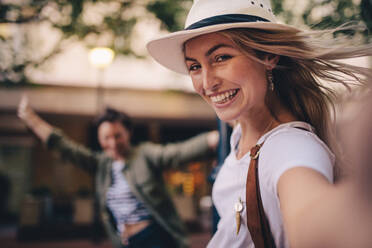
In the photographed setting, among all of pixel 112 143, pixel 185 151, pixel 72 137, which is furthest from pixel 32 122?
pixel 72 137

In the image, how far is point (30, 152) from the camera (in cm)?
1459

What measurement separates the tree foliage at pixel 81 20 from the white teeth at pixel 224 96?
88.1 inches

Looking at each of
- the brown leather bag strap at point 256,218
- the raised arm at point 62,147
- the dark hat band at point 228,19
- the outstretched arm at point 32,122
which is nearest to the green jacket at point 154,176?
the raised arm at point 62,147

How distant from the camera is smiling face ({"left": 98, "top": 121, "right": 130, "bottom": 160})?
346 cm

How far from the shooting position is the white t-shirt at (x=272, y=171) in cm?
91

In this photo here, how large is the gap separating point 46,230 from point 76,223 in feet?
2.81

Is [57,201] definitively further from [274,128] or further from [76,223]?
[274,128]

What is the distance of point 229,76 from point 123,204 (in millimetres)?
2309

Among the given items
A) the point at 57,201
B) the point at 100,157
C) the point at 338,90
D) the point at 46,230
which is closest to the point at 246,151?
the point at 338,90

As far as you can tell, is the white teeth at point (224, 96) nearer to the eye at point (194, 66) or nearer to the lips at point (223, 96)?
the lips at point (223, 96)

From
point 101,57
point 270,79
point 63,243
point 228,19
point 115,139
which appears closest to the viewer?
point 228,19

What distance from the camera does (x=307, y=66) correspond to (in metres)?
1.30

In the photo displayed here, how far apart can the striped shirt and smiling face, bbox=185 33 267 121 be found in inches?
82.9

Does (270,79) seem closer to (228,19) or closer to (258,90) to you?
(258,90)
